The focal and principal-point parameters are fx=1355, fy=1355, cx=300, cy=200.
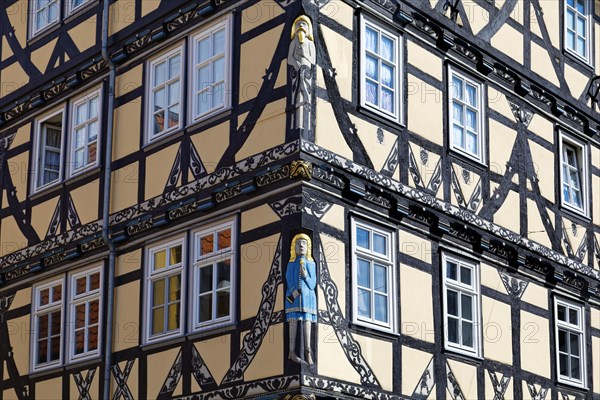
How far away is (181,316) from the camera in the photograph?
1756 centimetres

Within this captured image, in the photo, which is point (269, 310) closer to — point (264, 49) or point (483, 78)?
Result: point (264, 49)

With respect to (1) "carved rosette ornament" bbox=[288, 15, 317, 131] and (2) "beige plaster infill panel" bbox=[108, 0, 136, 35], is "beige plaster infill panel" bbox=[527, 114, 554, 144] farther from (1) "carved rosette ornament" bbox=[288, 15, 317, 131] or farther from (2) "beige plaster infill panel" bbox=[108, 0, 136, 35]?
(2) "beige plaster infill panel" bbox=[108, 0, 136, 35]

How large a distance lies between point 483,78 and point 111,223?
5.85 metres

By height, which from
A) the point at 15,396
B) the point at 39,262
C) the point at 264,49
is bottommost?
the point at 15,396

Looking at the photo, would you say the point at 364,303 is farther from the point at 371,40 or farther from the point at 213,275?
the point at 371,40

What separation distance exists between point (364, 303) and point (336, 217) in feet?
3.78

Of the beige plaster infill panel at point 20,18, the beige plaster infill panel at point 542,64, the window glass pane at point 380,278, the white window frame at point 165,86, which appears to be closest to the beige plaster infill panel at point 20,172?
the beige plaster infill panel at point 20,18

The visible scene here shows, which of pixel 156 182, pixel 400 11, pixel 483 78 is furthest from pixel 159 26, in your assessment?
pixel 483 78

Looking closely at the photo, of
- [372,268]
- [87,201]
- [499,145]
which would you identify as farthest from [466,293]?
[87,201]

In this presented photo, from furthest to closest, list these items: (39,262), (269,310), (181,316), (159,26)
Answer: (39,262) < (159,26) < (181,316) < (269,310)

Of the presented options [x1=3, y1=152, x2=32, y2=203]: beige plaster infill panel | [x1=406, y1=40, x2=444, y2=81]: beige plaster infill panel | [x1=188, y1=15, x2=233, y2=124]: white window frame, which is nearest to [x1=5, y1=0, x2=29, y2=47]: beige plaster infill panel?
[x1=3, y1=152, x2=32, y2=203]: beige plaster infill panel

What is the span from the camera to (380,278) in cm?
1722

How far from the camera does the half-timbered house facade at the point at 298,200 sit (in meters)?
16.5

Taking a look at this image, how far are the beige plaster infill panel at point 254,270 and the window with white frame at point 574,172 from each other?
688 cm
